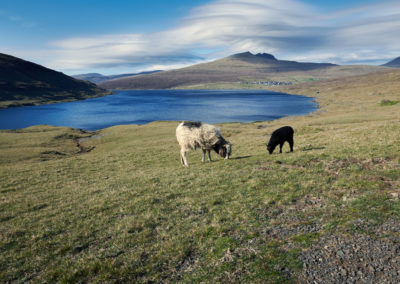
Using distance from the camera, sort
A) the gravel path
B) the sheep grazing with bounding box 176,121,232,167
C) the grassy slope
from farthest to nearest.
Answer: the sheep grazing with bounding box 176,121,232,167 → the grassy slope → the gravel path

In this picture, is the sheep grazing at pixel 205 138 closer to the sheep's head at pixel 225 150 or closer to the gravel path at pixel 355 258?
the sheep's head at pixel 225 150

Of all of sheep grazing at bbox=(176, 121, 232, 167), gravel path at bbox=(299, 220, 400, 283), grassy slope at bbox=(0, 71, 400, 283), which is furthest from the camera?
sheep grazing at bbox=(176, 121, 232, 167)

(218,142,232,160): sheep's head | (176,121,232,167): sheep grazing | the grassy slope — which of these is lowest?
the grassy slope

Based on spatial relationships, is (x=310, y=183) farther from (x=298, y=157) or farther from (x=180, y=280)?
(x=180, y=280)

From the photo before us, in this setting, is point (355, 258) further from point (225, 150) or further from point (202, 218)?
point (225, 150)

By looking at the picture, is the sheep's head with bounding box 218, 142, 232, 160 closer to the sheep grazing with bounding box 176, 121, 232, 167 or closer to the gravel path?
the sheep grazing with bounding box 176, 121, 232, 167

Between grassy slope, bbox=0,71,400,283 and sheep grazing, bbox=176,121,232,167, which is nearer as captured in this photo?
grassy slope, bbox=0,71,400,283

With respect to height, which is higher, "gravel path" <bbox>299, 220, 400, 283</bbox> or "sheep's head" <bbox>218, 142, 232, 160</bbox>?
"sheep's head" <bbox>218, 142, 232, 160</bbox>

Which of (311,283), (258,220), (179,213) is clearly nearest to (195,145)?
(179,213)

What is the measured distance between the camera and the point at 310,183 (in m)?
12.7

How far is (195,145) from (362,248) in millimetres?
15702

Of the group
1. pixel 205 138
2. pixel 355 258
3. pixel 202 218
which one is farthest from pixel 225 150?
pixel 355 258

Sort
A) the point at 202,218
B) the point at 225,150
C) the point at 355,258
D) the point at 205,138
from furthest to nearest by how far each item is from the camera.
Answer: the point at 225,150
the point at 205,138
the point at 202,218
the point at 355,258

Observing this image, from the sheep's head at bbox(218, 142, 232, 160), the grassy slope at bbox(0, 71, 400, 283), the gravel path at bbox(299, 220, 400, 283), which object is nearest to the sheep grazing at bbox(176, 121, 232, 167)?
the sheep's head at bbox(218, 142, 232, 160)
